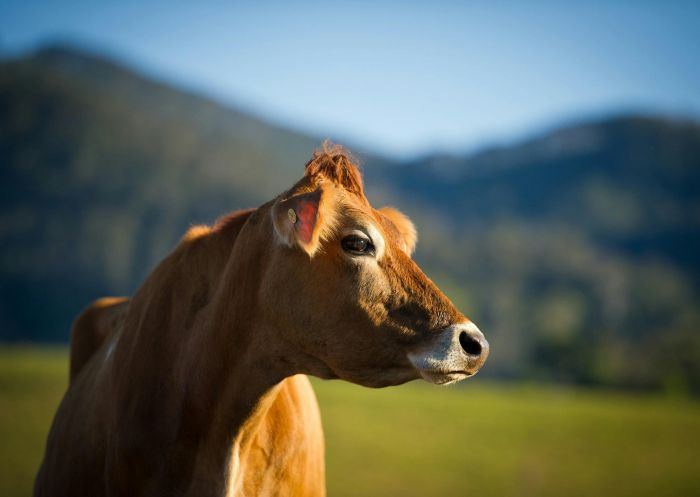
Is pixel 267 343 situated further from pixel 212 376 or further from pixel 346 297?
pixel 346 297

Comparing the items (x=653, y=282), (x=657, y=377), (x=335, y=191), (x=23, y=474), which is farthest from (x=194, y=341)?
(x=653, y=282)

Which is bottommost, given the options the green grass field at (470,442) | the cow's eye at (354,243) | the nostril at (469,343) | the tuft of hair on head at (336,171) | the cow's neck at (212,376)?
the green grass field at (470,442)

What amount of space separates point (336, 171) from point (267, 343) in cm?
119

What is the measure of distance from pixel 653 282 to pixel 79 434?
19633 centimetres

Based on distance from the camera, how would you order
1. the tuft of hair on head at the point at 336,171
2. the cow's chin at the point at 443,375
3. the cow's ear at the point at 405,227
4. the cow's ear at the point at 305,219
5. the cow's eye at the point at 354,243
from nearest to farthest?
the cow's chin at the point at 443,375 → the cow's ear at the point at 305,219 → the cow's eye at the point at 354,243 → the tuft of hair on head at the point at 336,171 → the cow's ear at the point at 405,227

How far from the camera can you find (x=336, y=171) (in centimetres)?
410

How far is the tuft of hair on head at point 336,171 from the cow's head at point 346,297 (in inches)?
9.9

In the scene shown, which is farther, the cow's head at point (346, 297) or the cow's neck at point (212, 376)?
the cow's neck at point (212, 376)

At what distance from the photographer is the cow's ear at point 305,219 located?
3.64 m

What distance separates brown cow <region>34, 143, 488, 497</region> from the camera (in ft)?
12.2

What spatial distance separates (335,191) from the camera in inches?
155

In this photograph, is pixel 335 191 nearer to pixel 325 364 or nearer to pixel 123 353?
pixel 325 364

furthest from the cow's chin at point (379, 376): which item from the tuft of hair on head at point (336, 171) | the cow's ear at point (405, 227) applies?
the tuft of hair on head at point (336, 171)

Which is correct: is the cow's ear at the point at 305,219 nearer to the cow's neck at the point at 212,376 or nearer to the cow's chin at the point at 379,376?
the cow's neck at the point at 212,376
